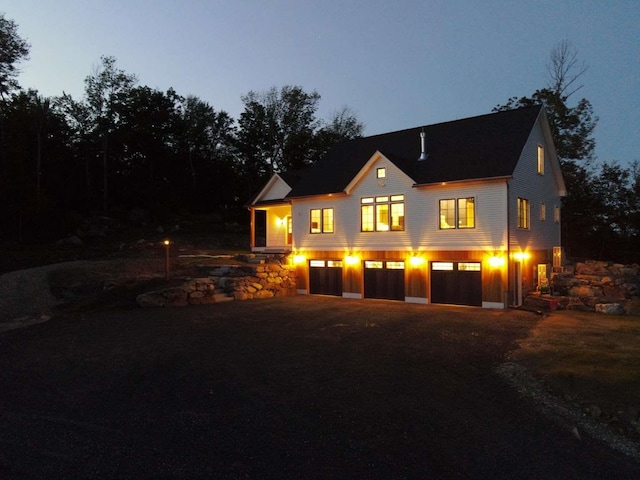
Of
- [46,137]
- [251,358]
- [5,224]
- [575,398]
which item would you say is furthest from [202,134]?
[575,398]

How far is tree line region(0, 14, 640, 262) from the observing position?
3528cm

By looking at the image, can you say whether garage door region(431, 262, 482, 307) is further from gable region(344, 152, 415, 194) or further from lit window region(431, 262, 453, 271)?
gable region(344, 152, 415, 194)

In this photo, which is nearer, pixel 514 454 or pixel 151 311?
pixel 514 454

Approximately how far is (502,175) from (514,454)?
46.1 feet

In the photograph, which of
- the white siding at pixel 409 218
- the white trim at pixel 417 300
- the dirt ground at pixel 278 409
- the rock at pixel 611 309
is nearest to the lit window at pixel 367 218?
the white siding at pixel 409 218

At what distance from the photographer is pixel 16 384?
8516 millimetres

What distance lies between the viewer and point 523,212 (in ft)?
65.0

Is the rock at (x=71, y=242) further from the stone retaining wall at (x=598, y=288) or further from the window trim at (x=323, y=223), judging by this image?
the stone retaining wall at (x=598, y=288)

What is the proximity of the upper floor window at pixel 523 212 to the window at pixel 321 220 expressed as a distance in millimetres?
8904

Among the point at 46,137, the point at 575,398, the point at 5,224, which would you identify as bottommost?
the point at 575,398

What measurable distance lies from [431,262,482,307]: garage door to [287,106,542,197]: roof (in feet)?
12.2

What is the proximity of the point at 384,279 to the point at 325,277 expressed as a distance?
343 centimetres

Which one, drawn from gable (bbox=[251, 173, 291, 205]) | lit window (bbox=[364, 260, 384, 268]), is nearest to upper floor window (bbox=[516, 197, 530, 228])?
lit window (bbox=[364, 260, 384, 268])

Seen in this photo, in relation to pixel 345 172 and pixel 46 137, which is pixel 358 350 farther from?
pixel 46 137
